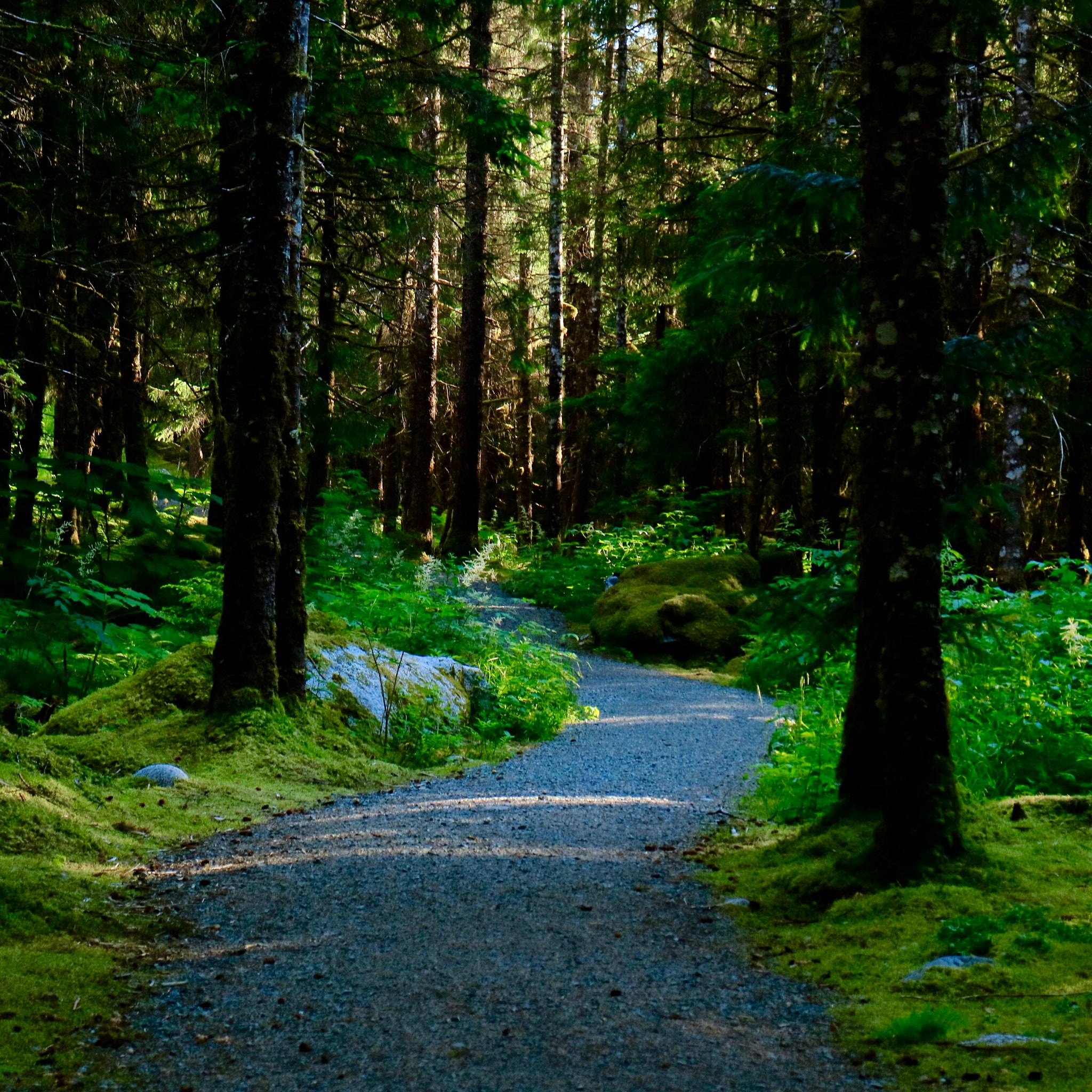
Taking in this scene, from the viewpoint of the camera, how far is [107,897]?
14.1ft

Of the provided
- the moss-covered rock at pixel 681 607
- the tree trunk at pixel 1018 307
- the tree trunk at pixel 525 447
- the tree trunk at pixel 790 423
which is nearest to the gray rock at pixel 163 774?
the moss-covered rock at pixel 681 607

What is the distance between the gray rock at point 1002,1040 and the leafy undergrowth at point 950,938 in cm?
1

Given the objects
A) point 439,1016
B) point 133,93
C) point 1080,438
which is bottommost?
point 439,1016

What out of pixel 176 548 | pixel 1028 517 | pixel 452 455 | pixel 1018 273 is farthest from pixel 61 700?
pixel 452 455

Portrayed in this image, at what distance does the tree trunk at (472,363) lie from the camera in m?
19.9

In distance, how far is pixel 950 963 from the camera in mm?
3408

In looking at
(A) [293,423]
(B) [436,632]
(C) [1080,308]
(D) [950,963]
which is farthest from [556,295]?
(D) [950,963]

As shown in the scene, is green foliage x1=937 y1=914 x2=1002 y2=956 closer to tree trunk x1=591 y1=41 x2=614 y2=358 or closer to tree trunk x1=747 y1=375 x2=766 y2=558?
tree trunk x1=747 y1=375 x2=766 y2=558

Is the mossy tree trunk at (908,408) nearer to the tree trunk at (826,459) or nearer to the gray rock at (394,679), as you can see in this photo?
the gray rock at (394,679)

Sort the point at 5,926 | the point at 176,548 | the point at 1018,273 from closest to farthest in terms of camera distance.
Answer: the point at 5,926 < the point at 1018,273 < the point at 176,548

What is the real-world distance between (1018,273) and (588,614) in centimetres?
956

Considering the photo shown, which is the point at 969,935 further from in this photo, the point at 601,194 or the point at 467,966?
the point at 601,194

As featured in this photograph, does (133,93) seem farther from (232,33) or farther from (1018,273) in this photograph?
(1018,273)

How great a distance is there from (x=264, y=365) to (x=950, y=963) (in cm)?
595
